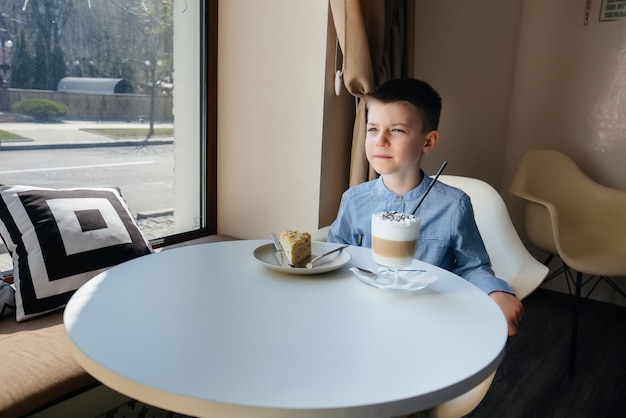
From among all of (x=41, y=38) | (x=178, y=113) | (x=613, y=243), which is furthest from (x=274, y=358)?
(x=613, y=243)

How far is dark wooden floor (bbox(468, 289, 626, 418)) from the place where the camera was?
6.25 ft

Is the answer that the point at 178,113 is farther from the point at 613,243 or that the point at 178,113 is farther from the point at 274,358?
the point at 613,243

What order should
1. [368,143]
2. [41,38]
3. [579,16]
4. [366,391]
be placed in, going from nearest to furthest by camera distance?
[366,391], [368,143], [41,38], [579,16]

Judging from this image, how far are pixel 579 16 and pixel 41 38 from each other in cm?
275

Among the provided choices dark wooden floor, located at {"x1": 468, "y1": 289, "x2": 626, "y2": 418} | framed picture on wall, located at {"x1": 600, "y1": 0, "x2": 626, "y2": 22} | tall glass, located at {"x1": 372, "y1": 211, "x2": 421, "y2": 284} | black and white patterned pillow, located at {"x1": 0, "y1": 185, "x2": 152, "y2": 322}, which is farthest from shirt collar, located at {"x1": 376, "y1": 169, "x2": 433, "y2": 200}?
framed picture on wall, located at {"x1": 600, "y1": 0, "x2": 626, "y2": 22}

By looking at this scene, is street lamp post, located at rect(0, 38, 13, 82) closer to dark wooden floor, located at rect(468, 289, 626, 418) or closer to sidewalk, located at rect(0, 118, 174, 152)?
sidewalk, located at rect(0, 118, 174, 152)

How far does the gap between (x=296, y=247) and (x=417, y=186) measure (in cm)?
49

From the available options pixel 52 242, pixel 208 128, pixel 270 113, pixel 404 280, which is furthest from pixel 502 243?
pixel 208 128

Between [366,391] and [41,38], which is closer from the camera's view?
[366,391]

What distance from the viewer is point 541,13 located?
9.77 ft

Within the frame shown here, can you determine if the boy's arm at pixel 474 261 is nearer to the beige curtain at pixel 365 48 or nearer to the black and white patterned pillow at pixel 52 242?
the beige curtain at pixel 365 48

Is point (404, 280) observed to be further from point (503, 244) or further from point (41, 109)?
point (41, 109)

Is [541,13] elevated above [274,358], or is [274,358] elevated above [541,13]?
[541,13]

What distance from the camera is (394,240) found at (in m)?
0.97
